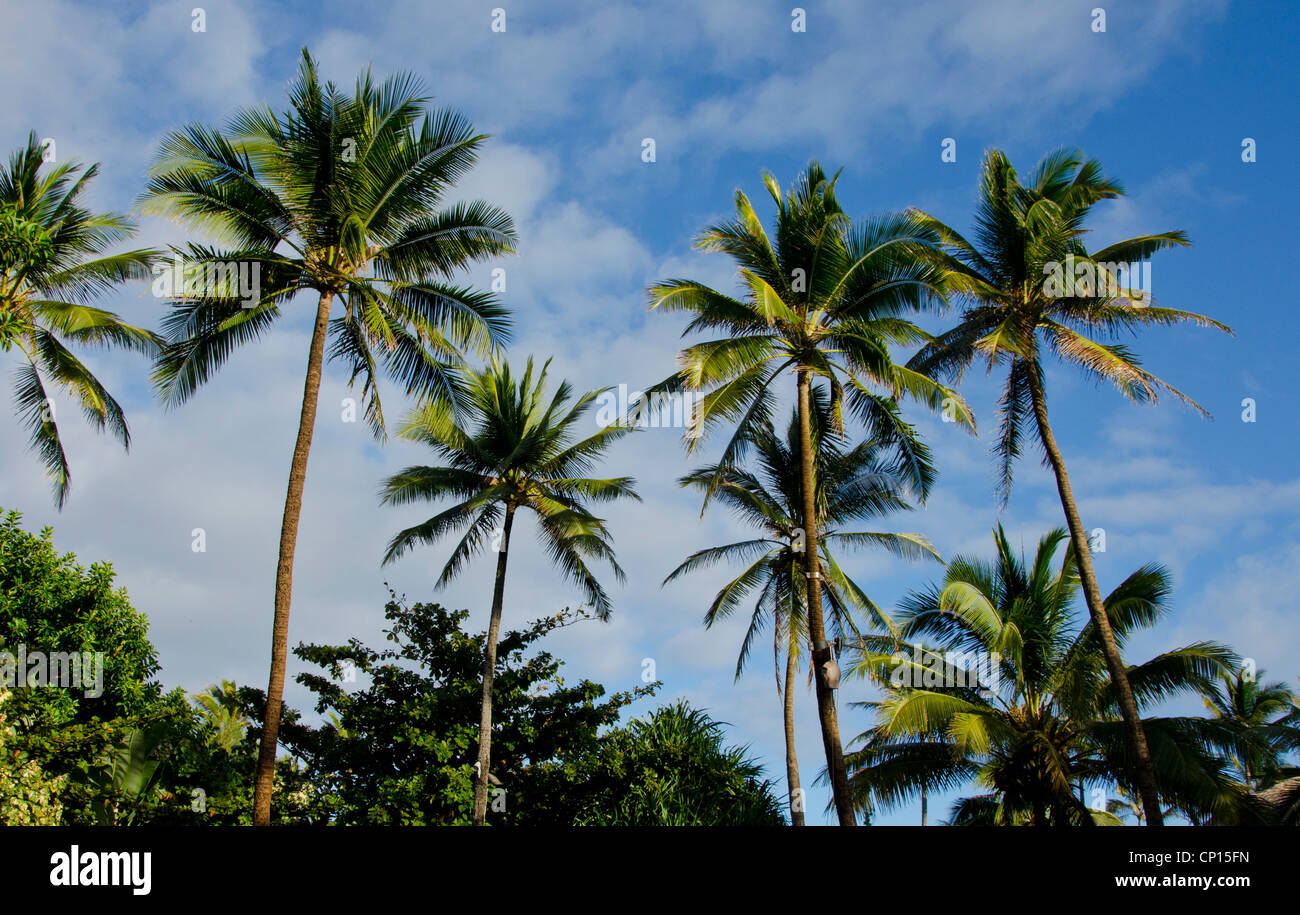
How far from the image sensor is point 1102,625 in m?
16.1

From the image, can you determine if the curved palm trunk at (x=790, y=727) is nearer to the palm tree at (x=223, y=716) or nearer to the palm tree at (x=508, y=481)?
the palm tree at (x=508, y=481)

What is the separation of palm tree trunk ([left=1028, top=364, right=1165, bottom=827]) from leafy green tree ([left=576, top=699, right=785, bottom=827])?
21.1 ft

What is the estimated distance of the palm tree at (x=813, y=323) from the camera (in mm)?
17125

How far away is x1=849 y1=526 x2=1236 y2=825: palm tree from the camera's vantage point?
1625 centimetres

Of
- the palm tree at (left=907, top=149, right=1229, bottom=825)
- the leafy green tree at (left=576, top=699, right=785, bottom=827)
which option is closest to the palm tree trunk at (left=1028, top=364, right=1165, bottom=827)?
the palm tree at (left=907, top=149, right=1229, bottom=825)

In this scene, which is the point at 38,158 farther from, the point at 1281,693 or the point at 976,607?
the point at 1281,693

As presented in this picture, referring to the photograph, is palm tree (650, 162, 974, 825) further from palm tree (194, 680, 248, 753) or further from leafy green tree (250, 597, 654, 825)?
palm tree (194, 680, 248, 753)

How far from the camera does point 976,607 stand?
18047 millimetres

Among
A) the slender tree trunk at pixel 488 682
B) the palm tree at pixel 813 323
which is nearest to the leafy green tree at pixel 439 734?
the slender tree trunk at pixel 488 682

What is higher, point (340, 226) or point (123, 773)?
point (340, 226)

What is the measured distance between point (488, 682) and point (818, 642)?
28.5ft

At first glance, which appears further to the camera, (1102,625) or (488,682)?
(488,682)

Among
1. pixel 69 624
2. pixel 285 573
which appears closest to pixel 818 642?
pixel 285 573

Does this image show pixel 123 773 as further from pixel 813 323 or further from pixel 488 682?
pixel 813 323
